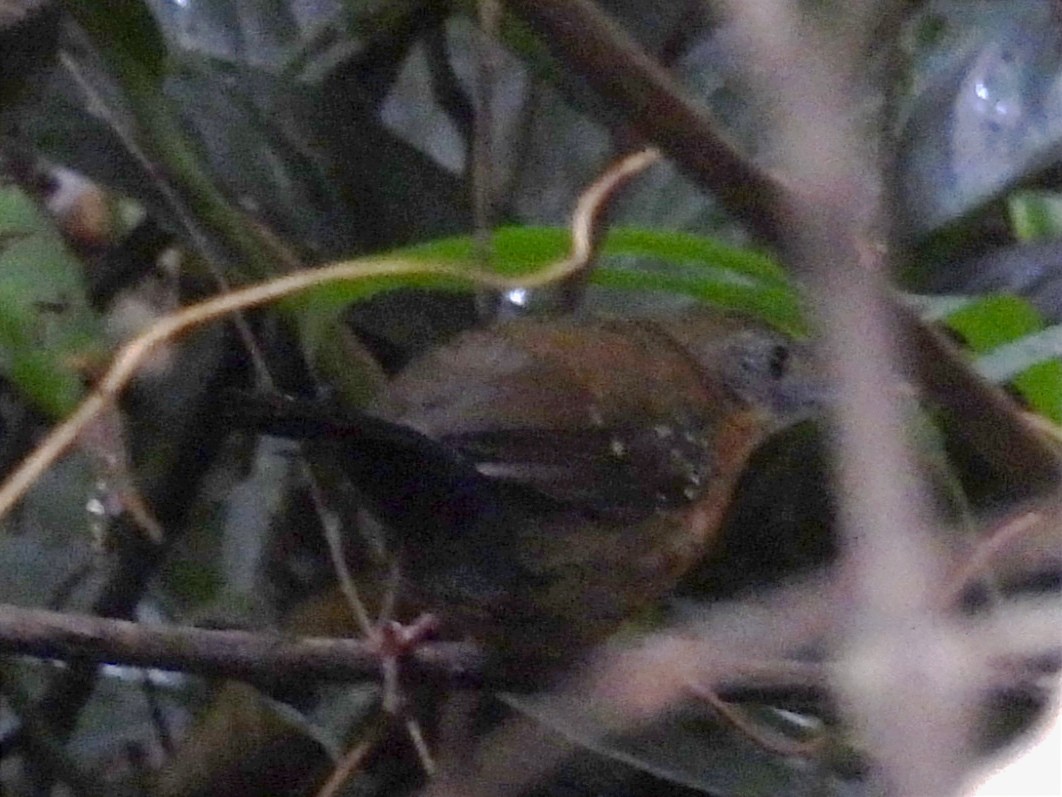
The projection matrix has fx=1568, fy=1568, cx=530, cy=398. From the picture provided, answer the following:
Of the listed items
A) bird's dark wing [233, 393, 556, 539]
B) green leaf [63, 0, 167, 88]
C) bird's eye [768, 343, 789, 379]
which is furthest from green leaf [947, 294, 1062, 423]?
bird's eye [768, 343, 789, 379]

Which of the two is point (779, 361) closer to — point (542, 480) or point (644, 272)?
point (542, 480)

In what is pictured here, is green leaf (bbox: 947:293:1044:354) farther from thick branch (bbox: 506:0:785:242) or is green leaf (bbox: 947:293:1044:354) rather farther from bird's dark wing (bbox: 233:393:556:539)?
thick branch (bbox: 506:0:785:242)

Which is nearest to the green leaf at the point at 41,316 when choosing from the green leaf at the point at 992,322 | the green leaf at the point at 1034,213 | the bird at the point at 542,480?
the bird at the point at 542,480

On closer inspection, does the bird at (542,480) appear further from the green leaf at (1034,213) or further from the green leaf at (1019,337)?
the green leaf at (1019,337)

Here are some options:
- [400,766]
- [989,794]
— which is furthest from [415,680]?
[989,794]

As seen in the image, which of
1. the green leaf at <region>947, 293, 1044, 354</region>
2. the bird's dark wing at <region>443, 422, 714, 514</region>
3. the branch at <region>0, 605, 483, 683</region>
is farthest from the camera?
the bird's dark wing at <region>443, 422, 714, 514</region>

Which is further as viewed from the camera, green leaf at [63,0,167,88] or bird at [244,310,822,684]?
bird at [244,310,822,684]

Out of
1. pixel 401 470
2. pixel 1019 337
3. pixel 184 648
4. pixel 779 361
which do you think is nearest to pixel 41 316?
pixel 184 648
